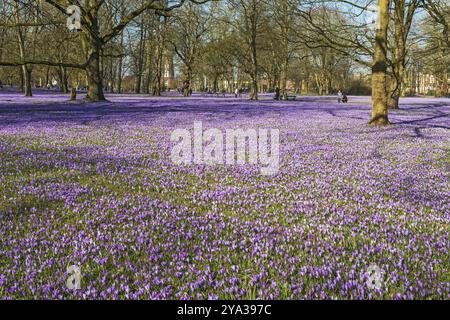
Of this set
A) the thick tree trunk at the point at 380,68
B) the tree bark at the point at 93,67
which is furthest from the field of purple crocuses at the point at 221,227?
the tree bark at the point at 93,67

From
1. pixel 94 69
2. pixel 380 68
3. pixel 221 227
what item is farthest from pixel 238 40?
pixel 221 227

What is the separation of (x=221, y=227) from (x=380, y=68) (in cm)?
1415

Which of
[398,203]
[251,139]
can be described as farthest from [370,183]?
[251,139]

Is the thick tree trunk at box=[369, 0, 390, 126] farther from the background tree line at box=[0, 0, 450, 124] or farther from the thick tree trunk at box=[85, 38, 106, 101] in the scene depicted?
the thick tree trunk at box=[85, 38, 106, 101]

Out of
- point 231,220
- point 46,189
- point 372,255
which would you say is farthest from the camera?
point 46,189

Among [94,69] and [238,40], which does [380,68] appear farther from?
[238,40]

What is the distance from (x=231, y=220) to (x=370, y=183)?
311cm

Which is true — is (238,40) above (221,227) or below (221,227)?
above

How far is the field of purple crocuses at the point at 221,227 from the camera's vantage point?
9.45ft

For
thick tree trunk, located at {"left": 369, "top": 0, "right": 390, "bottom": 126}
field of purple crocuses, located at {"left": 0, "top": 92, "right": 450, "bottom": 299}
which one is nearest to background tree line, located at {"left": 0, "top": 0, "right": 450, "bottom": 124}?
thick tree trunk, located at {"left": 369, "top": 0, "right": 390, "bottom": 126}

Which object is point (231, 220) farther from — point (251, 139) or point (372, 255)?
point (251, 139)

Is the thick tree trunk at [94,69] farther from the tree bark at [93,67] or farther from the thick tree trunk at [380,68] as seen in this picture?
the thick tree trunk at [380,68]

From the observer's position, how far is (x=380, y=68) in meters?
15.5
